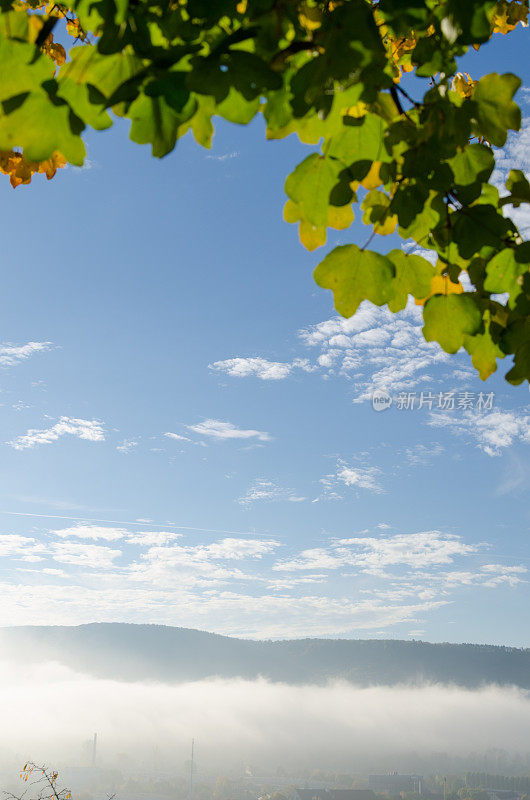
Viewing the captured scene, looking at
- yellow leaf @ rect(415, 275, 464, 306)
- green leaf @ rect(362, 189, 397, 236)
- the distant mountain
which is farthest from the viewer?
the distant mountain

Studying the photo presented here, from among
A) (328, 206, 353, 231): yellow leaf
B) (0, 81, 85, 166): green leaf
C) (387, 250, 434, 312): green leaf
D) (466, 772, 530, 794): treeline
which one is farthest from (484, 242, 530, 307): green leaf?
(466, 772, 530, 794): treeline

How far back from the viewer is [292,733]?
19338cm

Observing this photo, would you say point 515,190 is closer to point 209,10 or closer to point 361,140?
point 361,140

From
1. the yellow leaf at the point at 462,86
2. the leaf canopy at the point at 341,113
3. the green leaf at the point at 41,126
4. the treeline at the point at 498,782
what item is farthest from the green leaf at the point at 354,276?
the treeline at the point at 498,782

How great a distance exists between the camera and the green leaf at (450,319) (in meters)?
1.63

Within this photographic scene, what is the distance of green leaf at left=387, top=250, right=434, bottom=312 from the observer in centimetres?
165

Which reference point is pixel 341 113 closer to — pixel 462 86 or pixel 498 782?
pixel 462 86

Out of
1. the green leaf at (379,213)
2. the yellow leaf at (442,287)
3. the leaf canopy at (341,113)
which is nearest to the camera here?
the leaf canopy at (341,113)

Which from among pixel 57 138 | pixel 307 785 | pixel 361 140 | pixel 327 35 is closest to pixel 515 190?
pixel 361 140

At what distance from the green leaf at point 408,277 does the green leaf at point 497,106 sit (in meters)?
0.34

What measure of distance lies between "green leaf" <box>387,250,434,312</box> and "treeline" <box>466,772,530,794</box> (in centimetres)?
15102

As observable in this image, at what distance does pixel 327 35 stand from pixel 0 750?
7388 inches

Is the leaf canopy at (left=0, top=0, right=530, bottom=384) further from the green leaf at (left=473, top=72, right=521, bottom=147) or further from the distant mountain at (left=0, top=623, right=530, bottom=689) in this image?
the distant mountain at (left=0, top=623, right=530, bottom=689)

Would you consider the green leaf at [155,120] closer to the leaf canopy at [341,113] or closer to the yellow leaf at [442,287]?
the leaf canopy at [341,113]
